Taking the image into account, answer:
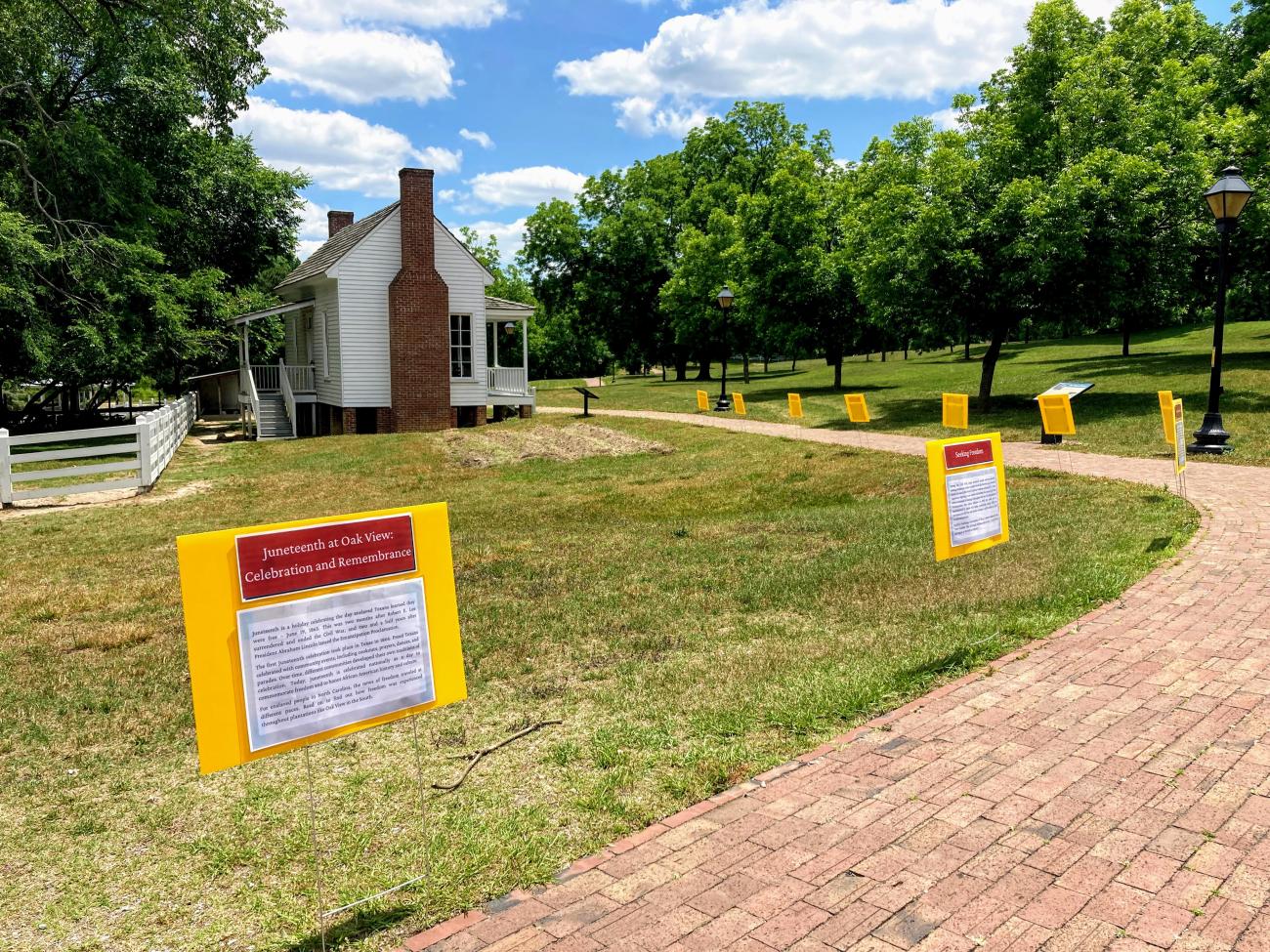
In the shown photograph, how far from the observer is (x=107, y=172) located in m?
27.4

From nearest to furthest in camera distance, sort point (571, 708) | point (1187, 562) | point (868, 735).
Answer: point (868, 735)
point (571, 708)
point (1187, 562)

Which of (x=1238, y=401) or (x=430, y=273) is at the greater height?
(x=430, y=273)

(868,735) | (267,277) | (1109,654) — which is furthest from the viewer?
(267,277)

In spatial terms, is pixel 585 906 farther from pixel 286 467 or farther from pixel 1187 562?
pixel 286 467

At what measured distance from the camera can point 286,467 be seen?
1931cm

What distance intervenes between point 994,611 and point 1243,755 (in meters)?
2.56

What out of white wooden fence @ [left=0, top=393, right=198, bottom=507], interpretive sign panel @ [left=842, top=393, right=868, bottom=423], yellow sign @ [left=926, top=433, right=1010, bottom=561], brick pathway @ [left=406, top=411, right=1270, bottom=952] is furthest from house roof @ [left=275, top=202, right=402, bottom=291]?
brick pathway @ [left=406, top=411, right=1270, bottom=952]

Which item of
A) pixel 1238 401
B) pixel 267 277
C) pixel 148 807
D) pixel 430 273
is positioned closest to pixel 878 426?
pixel 1238 401

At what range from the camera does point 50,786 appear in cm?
463

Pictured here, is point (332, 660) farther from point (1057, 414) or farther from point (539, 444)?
point (539, 444)

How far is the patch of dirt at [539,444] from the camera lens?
20234 mm

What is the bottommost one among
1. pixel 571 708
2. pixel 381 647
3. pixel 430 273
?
pixel 571 708

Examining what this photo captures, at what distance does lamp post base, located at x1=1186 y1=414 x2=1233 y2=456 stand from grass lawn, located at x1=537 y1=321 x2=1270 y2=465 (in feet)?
1.04

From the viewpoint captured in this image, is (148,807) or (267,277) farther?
(267,277)
